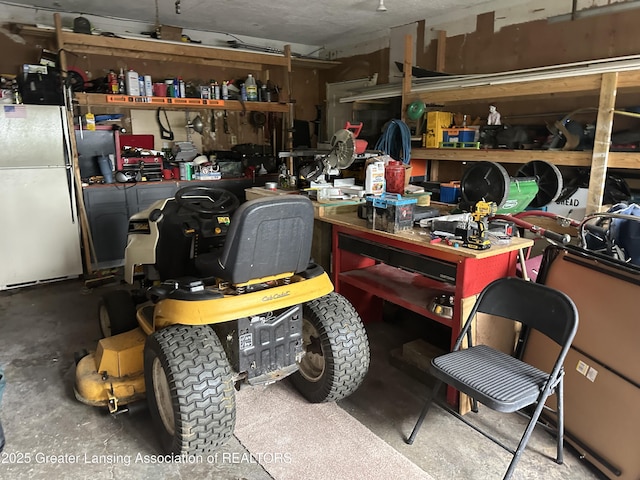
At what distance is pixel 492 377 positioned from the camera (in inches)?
70.6

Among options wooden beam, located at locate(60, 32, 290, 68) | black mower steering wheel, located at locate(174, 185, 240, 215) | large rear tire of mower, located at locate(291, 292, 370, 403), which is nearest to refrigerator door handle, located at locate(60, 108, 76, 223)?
wooden beam, located at locate(60, 32, 290, 68)

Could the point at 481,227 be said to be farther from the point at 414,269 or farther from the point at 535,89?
the point at 535,89

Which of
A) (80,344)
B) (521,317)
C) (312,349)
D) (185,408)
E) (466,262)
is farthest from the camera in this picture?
(80,344)

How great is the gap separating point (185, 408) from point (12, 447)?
97cm

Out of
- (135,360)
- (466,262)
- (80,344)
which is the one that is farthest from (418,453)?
(80,344)

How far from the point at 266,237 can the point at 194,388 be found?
2.20ft

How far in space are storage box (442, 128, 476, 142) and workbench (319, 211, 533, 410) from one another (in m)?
1.82

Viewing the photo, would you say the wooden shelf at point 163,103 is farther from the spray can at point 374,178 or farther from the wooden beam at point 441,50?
the spray can at point 374,178

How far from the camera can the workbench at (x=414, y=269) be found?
2227 mm

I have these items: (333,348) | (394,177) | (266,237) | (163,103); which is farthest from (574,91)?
(163,103)

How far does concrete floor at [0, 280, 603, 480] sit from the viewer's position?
192 cm

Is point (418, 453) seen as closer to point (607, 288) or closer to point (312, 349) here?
point (312, 349)

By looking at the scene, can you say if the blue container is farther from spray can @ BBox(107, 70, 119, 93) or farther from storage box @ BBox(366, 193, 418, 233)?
storage box @ BBox(366, 193, 418, 233)

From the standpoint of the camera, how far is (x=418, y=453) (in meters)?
2.03
